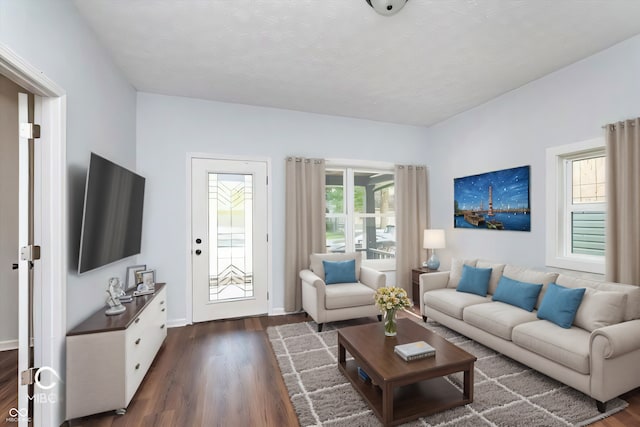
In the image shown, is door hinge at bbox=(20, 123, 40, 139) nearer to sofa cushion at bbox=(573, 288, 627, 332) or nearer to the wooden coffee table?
the wooden coffee table

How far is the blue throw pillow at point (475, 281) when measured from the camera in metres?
3.38

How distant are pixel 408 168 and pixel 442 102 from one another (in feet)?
3.81

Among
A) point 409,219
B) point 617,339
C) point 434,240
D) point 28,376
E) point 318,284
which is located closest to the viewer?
point 28,376

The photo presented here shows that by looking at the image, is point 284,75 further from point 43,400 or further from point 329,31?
point 43,400

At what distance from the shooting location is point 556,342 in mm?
2223

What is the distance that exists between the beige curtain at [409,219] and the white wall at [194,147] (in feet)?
3.11

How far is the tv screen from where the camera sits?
209 cm

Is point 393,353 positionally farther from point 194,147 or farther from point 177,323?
point 194,147

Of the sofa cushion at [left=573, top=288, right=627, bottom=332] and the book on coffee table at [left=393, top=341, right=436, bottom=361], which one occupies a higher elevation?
the sofa cushion at [left=573, top=288, right=627, bottom=332]

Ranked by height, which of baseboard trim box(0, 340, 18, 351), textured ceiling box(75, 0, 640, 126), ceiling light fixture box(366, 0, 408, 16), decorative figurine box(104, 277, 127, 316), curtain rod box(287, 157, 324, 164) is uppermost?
textured ceiling box(75, 0, 640, 126)

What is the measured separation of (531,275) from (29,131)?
429cm

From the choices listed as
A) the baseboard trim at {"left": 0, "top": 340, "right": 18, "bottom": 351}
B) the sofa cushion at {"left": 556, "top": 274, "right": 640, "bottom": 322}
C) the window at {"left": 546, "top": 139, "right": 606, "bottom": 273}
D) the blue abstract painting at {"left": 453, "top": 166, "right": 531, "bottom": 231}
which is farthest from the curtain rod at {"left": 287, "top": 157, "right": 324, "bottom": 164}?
the baseboard trim at {"left": 0, "top": 340, "right": 18, "bottom": 351}

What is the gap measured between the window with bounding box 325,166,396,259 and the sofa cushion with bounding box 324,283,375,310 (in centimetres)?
104

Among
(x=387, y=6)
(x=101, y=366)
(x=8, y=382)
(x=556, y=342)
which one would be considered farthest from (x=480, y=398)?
(x=8, y=382)
